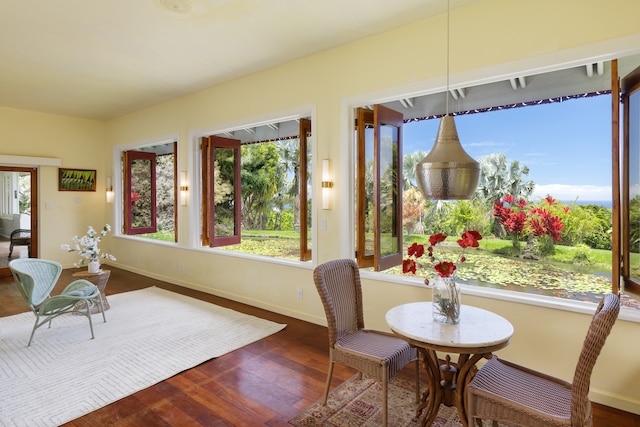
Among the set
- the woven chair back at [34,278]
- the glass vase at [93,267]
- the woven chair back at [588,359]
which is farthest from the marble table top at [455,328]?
the glass vase at [93,267]

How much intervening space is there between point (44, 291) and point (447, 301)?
13.0 feet

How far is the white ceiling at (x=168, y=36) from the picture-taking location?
9.82ft

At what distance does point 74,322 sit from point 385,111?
14.2 ft

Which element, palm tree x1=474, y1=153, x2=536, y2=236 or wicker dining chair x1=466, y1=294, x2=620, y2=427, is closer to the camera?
wicker dining chair x1=466, y1=294, x2=620, y2=427

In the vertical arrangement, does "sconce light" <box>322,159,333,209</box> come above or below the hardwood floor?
above

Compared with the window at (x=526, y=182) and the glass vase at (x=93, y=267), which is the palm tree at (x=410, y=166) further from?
the glass vase at (x=93, y=267)

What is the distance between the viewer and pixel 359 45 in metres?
3.64

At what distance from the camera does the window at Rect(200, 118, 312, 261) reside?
4.45 meters

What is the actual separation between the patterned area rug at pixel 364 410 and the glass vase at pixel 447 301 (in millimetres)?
720

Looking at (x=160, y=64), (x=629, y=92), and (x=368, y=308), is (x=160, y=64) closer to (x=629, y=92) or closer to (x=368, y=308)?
(x=368, y=308)

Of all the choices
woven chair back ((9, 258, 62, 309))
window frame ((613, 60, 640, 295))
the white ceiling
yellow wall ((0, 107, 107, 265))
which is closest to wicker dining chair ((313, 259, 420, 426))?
window frame ((613, 60, 640, 295))

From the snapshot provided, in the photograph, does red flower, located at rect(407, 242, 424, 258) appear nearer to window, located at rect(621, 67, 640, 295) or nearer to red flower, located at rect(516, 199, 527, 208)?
window, located at rect(621, 67, 640, 295)

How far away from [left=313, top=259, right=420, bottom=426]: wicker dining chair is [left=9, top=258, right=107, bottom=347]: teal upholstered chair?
2663 mm

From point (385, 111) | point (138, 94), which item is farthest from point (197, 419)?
point (138, 94)
